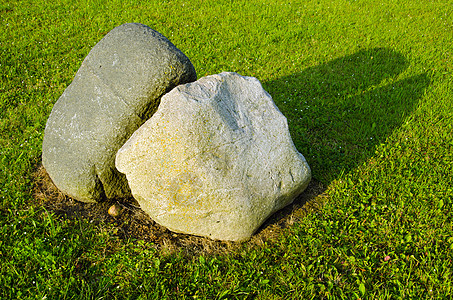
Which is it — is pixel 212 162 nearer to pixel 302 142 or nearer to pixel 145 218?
pixel 145 218

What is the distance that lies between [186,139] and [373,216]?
262 centimetres

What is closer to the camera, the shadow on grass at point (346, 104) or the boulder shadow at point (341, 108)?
the boulder shadow at point (341, 108)

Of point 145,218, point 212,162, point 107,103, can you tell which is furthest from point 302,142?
point 107,103

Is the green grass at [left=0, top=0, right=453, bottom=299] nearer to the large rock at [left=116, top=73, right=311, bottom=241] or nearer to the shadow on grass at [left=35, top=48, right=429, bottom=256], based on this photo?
the shadow on grass at [left=35, top=48, right=429, bottom=256]

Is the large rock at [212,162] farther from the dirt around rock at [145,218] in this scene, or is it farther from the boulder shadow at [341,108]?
the boulder shadow at [341,108]

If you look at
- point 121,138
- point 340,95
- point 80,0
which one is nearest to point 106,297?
point 121,138

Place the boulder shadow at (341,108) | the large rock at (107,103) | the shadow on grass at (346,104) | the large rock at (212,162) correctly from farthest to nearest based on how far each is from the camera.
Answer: the shadow on grass at (346,104), the boulder shadow at (341,108), the large rock at (107,103), the large rock at (212,162)

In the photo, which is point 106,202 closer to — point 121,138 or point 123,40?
point 121,138

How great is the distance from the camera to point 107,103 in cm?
402

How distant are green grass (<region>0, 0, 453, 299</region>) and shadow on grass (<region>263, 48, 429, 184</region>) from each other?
0.03 metres

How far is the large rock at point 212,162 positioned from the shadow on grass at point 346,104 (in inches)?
55.0

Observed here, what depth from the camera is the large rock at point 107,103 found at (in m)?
3.95

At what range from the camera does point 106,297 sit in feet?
11.3

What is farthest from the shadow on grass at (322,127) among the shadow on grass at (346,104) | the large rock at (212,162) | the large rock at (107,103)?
the large rock at (107,103)
